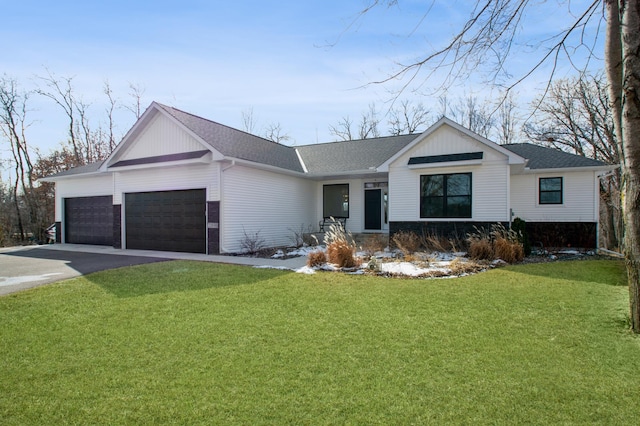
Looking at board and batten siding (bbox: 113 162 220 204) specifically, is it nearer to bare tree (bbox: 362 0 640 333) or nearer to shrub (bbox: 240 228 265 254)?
shrub (bbox: 240 228 265 254)

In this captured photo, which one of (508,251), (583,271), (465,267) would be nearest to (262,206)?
(465,267)

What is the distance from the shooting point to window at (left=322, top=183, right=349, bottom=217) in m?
16.8

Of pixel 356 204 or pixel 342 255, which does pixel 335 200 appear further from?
pixel 342 255

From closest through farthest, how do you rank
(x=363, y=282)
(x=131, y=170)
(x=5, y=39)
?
(x=363, y=282)
(x=5, y=39)
(x=131, y=170)

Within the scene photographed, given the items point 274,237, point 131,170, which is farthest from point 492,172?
point 131,170

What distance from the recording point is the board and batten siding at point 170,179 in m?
12.2

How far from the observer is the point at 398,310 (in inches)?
212

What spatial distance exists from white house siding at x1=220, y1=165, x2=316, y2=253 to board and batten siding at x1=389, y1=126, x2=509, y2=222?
14.6 feet

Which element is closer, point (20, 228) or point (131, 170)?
A: point (131, 170)

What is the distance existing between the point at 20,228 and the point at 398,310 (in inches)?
1148

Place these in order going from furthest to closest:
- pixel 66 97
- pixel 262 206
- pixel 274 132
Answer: pixel 274 132 < pixel 66 97 < pixel 262 206

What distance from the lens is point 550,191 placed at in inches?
568

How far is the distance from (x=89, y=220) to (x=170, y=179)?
6.25 metres

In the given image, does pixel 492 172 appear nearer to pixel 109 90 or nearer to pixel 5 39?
pixel 5 39
